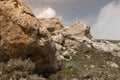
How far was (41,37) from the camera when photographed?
33875mm

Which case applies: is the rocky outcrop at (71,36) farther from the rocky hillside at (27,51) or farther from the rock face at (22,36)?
the rock face at (22,36)

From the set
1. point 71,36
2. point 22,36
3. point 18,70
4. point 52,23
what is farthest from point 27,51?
point 52,23

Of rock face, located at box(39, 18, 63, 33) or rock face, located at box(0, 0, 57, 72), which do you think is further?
rock face, located at box(39, 18, 63, 33)

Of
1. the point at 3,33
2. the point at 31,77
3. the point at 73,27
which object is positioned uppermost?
the point at 73,27

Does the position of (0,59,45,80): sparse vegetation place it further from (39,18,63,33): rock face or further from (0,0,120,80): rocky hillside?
(39,18,63,33): rock face

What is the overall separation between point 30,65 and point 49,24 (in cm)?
6646

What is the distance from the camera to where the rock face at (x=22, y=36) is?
31.5 m

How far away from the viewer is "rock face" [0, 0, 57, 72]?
31.5 m

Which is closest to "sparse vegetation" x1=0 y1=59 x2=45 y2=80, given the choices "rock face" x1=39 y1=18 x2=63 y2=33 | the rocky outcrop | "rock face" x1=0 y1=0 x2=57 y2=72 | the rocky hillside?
the rocky hillside

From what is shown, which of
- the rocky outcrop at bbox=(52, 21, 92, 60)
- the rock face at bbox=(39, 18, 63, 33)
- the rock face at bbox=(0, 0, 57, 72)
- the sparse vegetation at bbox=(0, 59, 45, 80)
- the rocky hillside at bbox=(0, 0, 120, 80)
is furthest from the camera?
the rock face at bbox=(39, 18, 63, 33)

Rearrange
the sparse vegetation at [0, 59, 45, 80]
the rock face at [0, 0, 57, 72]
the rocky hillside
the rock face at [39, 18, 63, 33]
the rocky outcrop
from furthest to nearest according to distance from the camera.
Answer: the rock face at [39, 18, 63, 33]
the rocky outcrop
the rock face at [0, 0, 57, 72]
the rocky hillside
the sparse vegetation at [0, 59, 45, 80]

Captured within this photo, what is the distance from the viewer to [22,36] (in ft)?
104

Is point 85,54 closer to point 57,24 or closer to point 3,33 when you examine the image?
point 3,33

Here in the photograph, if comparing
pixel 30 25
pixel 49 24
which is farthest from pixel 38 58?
pixel 49 24
